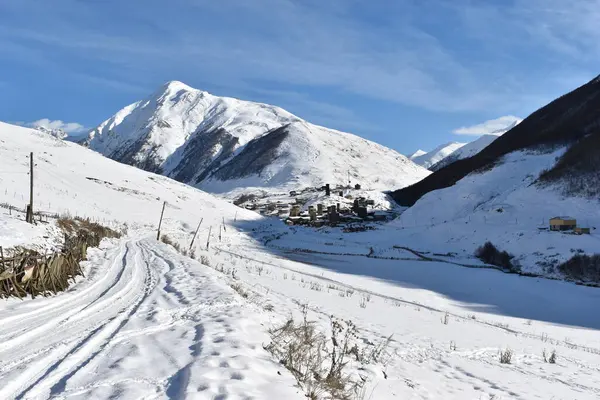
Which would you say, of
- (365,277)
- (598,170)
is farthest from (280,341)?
(598,170)

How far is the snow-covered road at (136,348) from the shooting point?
16.9ft

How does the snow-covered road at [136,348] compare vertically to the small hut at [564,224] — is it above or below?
below

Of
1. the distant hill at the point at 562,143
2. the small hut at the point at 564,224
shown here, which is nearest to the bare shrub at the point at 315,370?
the small hut at the point at 564,224

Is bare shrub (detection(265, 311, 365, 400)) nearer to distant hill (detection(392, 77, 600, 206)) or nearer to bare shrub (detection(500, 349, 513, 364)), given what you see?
bare shrub (detection(500, 349, 513, 364))

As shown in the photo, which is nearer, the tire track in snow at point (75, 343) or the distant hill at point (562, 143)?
the tire track in snow at point (75, 343)

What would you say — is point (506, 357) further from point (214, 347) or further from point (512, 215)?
point (512, 215)

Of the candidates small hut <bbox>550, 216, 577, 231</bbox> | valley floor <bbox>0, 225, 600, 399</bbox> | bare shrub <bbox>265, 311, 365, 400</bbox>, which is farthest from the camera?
small hut <bbox>550, 216, 577, 231</bbox>

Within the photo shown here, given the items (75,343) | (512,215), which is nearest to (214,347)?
(75,343)

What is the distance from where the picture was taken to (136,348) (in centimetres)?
684

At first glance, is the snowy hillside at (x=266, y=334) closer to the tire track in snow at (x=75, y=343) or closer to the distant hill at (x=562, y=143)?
the tire track in snow at (x=75, y=343)

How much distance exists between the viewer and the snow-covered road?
5148 millimetres

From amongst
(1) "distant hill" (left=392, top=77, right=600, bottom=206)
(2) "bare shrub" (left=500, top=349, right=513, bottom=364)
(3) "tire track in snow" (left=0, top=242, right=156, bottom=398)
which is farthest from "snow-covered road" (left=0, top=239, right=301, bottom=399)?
(1) "distant hill" (left=392, top=77, right=600, bottom=206)

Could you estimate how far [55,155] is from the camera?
94.4m

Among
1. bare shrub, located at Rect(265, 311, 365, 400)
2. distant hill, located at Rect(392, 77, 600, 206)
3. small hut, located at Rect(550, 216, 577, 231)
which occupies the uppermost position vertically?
distant hill, located at Rect(392, 77, 600, 206)
